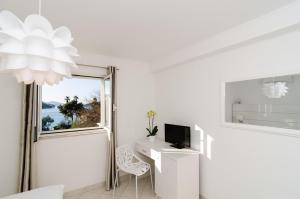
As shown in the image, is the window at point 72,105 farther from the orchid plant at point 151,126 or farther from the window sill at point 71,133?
the orchid plant at point 151,126

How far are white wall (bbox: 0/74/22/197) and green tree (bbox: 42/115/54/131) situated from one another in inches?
14.6

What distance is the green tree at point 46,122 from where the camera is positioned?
8.47 feet

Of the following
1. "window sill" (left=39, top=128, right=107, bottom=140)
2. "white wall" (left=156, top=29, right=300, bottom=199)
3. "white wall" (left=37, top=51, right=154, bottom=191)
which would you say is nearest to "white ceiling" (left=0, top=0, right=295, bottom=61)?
"white wall" (left=156, top=29, right=300, bottom=199)

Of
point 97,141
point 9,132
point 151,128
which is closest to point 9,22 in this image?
point 9,132

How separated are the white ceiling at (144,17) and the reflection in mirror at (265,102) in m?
0.76

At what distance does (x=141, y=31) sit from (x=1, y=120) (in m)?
2.21

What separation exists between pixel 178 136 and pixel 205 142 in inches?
18.3

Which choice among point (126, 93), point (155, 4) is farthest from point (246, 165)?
point (126, 93)

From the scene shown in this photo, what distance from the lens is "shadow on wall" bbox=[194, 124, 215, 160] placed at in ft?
7.64

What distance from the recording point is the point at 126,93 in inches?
126

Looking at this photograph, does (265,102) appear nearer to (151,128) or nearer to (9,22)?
(151,128)

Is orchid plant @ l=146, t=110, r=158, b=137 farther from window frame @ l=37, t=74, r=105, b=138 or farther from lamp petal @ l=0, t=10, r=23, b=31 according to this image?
lamp petal @ l=0, t=10, r=23, b=31

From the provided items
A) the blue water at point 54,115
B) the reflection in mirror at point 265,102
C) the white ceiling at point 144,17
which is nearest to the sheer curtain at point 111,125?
the white ceiling at point 144,17

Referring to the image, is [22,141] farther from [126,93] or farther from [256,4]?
[256,4]
